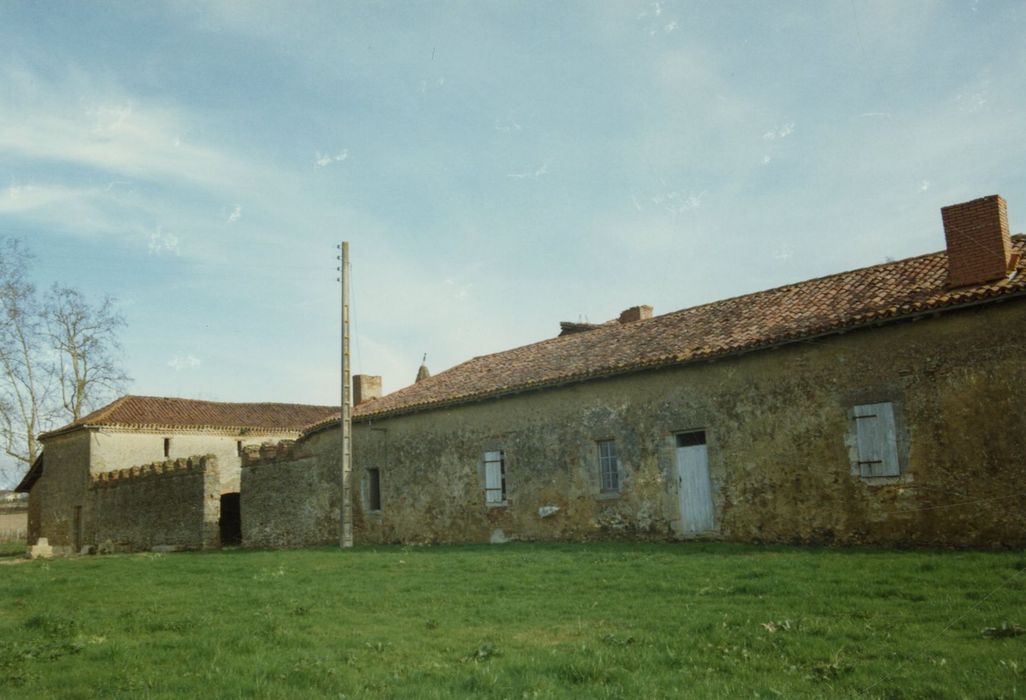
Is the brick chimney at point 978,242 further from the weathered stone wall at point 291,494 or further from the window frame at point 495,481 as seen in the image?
the weathered stone wall at point 291,494

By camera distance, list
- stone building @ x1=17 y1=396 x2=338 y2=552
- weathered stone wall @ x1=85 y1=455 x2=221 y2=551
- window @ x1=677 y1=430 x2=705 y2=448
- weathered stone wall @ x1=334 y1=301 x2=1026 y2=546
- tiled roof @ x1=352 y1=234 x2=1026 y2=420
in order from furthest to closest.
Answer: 1. stone building @ x1=17 y1=396 x2=338 y2=552
2. weathered stone wall @ x1=85 y1=455 x2=221 y2=551
3. window @ x1=677 y1=430 x2=705 y2=448
4. tiled roof @ x1=352 y1=234 x2=1026 y2=420
5. weathered stone wall @ x1=334 y1=301 x2=1026 y2=546

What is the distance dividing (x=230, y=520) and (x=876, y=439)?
24204mm

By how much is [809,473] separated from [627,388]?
15.3 feet

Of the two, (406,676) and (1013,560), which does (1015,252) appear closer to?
(1013,560)

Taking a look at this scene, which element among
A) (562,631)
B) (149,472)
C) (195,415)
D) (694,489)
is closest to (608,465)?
(694,489)

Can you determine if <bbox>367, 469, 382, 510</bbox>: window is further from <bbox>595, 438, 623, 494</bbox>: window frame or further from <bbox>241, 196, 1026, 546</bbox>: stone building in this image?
<bbox>595, 438, 623, 494</bbox>: window frame

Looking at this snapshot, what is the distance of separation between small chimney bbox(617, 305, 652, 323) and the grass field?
11462 millimetres

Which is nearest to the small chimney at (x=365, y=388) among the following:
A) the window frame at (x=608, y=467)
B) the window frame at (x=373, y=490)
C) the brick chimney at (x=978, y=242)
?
the window frame at (x=373, y=490)

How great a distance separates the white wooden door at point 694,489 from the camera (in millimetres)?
16984

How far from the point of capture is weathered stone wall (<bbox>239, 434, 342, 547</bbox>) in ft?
84.9

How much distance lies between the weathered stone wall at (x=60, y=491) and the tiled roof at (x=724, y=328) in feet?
52.1

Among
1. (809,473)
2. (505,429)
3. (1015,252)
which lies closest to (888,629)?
(809,473)

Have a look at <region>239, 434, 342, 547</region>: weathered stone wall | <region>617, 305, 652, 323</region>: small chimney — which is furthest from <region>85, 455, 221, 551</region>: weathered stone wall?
<region>617, 305, 652, 323</region>: small chimney

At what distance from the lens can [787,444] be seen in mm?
15695
